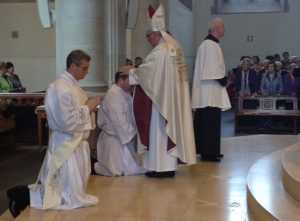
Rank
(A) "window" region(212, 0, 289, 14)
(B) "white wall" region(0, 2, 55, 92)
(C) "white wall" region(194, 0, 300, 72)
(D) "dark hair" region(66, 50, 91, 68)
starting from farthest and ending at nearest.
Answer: (A) "window" region(212, 0, 289, 14), (C) "white wall" region(194, 0, 300, 72), (B) "white wall" region(0, 2, 55, 92), (D) "dark hair" region(66, 50, 91, 68)

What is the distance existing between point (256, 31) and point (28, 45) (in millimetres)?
7438

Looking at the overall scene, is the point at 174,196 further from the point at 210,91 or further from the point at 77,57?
the point at 210,91

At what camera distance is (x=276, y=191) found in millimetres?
4980

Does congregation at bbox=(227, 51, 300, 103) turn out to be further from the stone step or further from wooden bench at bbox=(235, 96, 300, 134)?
the stone step

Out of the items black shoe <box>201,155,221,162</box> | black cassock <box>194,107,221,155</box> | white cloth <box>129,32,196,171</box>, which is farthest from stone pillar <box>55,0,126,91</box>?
white cloth <box>129,32,196,171</box>

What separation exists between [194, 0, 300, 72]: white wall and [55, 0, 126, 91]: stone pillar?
11.8 m

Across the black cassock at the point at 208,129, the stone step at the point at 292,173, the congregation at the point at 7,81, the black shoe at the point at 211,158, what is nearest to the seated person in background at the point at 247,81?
the congregation at the point at 7,81

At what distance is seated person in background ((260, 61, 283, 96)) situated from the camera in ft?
40.1

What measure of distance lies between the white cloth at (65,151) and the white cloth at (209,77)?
2.13 m

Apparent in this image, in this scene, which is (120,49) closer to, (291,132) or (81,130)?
(81,130)

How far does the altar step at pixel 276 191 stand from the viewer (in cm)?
438

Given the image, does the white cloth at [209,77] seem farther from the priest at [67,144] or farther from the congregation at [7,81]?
the congregation at [7,81]

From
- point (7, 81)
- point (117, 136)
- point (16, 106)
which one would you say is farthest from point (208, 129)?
point (7, 81)

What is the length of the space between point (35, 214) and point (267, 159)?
272 centimetres
